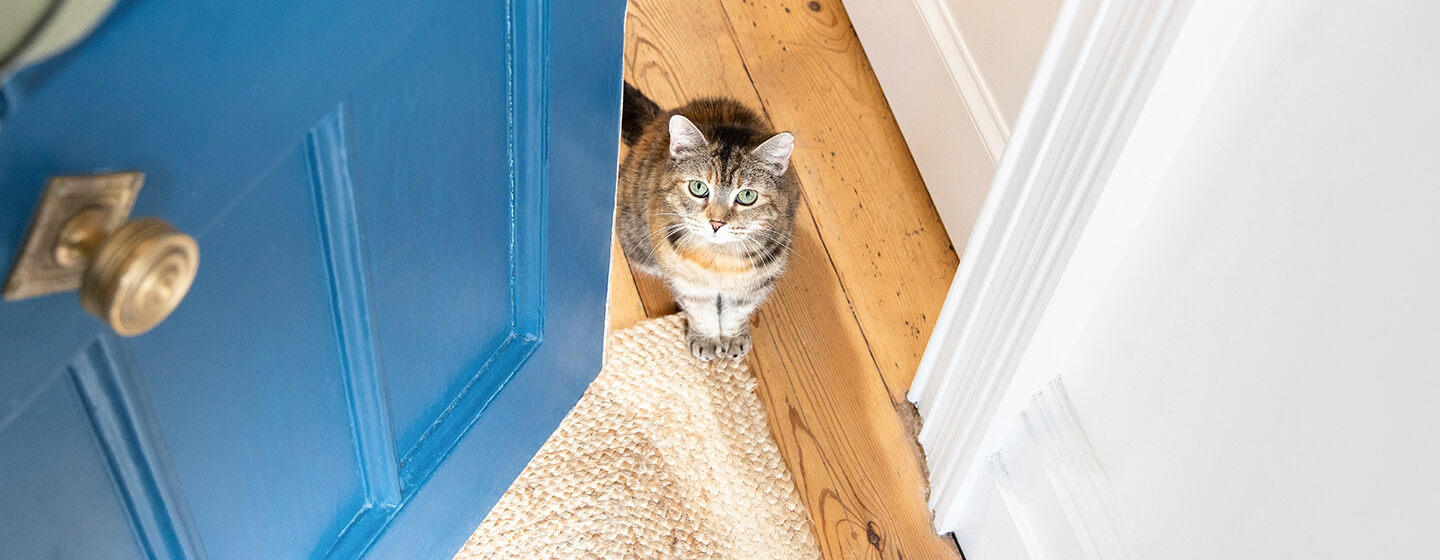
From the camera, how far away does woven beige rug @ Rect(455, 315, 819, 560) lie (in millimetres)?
1324

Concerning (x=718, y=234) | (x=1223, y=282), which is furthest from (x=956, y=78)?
(x=1223, y=282)

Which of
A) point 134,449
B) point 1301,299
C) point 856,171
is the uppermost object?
point 856,171

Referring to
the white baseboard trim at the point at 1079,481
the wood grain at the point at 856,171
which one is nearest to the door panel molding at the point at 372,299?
the white baseboard trim at the point at 1079,481

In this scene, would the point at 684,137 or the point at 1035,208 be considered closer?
the point at 1035,208

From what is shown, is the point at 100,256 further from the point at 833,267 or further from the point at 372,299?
the point at 833,267

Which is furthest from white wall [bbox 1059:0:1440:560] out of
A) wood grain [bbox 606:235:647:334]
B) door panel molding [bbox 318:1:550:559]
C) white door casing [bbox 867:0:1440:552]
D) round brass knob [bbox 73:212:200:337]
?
wood grain [bbox 606:235:647:334]

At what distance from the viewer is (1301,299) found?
0.66 meters

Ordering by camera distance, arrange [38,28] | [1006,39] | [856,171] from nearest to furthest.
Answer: [38,28]
[1006,39]
[856,171]

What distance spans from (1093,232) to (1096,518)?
0.29 m

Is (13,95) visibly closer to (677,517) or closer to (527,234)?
(527,234)

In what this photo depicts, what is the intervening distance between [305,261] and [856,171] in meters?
1.22

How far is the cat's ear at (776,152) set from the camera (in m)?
1.29

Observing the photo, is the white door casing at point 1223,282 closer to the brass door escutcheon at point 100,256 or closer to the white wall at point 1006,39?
the white wall at point 1006,39

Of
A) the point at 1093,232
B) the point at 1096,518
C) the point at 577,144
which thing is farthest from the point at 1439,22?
the point at 577,144
